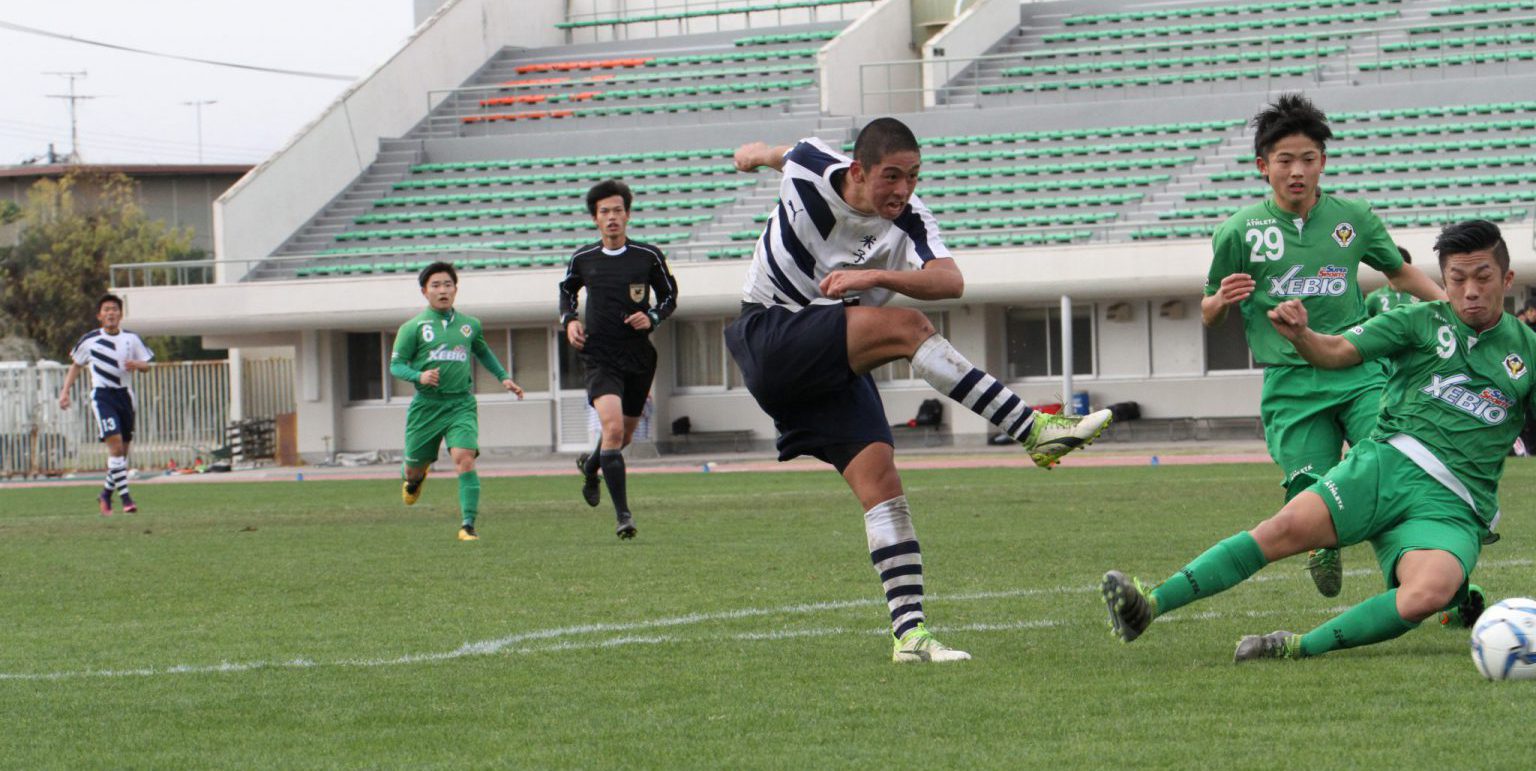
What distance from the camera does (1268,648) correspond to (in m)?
6.12

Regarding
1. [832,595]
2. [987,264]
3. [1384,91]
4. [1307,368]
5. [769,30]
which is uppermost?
[769,30]

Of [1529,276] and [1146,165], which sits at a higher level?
[1146,165]

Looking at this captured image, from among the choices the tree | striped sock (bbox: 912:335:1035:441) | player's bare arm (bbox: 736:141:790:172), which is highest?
the tree

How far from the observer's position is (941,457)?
29.5 m

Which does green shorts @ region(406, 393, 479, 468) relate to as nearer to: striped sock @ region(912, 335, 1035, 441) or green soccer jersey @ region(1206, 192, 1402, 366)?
green soccer jersey @ region(1206, 192, 1402, 366)

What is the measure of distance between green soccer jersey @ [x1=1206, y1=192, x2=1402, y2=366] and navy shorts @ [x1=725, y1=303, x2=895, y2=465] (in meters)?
1.88

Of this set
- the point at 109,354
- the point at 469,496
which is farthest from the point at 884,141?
the point at 109,354

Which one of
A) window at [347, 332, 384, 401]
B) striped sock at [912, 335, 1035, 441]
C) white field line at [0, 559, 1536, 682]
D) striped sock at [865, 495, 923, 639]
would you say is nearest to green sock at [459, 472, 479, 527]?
white field line at [0, 559, 1536, 682]

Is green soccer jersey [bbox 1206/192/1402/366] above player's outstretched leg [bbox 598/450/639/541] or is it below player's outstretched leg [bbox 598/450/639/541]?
above

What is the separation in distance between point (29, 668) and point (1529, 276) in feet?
91.3

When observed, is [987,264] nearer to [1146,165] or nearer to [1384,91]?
[1146,165]

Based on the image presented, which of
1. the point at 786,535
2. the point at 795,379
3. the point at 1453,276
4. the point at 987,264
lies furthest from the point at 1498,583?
the point at 987,264

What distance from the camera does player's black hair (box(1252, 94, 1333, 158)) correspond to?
7.51 meters

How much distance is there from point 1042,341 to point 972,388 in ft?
95.1
